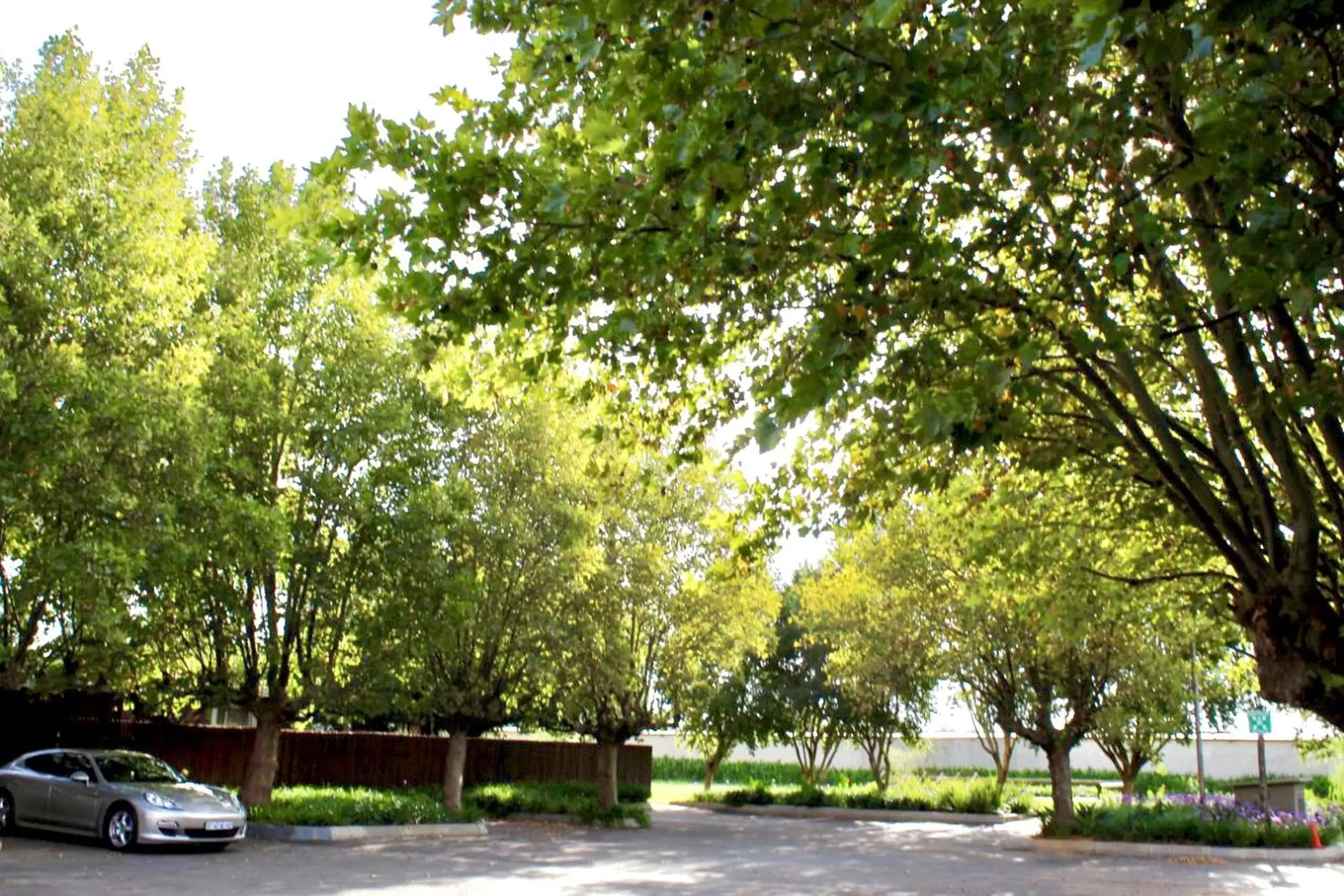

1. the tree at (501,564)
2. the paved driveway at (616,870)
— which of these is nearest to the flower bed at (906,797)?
the paved driveway at (616,870)

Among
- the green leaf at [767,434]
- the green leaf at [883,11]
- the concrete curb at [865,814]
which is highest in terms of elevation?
the green leaf at [883,11]

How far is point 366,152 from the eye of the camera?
6.88 meters

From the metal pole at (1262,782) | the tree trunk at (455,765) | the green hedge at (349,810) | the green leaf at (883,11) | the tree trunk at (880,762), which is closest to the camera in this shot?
the green leaf at (883,11)

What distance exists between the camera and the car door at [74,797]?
17578 millimetres

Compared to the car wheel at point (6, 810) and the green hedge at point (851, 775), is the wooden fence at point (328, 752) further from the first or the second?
the green hedge at point (851, 775)

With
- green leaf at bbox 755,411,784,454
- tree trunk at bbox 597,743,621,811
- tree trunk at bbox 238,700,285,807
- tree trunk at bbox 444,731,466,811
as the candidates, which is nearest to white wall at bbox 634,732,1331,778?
tree trunk at bbox 597,743,621,811

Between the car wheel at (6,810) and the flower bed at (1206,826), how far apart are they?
19521 millimetres

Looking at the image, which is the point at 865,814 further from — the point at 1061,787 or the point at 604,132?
the point at 604,132

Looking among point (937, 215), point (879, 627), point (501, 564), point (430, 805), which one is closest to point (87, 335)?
point (501, 564)

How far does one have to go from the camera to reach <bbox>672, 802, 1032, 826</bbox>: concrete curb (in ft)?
105

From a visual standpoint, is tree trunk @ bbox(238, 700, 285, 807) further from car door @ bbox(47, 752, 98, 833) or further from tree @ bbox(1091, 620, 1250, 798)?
tree @ bbox(1091, 620, 1250, 798)

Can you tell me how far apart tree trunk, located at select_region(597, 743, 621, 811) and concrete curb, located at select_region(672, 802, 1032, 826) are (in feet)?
24.4

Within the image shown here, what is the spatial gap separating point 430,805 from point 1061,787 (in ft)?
44.1

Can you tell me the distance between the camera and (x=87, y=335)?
16.9 metres
